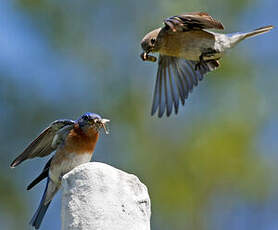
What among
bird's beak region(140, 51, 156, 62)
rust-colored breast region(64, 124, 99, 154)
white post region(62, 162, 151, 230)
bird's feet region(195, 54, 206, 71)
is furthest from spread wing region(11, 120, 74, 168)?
white post region(62, 162, 151, 230)

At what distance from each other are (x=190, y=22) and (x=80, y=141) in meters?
1.73

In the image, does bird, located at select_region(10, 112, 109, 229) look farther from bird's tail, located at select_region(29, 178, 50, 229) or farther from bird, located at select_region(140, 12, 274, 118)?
bird, located at select_region(140, 12, 274, 118)

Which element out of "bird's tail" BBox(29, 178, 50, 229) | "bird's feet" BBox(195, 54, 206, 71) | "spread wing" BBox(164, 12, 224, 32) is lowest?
"bird's tail" BBox(29, 178, 50, 229)

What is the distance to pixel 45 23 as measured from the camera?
15031 mm

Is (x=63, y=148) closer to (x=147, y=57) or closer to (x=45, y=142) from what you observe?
(x=45, y=142)

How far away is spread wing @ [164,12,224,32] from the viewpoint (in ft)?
29.4

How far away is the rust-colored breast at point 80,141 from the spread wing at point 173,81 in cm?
188

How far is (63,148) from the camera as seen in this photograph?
8.53m

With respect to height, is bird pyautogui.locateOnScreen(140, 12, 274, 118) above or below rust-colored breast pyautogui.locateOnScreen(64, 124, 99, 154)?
above

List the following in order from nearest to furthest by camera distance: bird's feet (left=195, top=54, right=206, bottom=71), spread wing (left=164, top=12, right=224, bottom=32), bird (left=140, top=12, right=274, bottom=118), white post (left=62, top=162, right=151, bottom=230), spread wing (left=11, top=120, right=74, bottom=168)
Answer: white post (left=62, top=162, right=151, bottom=230) < spread wing (left=11, top=120, right=74, bottom=168) < spread wing (left=164, top=12, right=224, bottom=32) < bird (left=140, top=12, right=274, bottom=118) < bird's feet (left=195, top=54, right=206, bottom=71)

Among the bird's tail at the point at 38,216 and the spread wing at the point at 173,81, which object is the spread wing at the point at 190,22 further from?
the bird's tail at the point at 38,216

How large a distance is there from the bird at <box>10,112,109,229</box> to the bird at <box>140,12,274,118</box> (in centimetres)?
129

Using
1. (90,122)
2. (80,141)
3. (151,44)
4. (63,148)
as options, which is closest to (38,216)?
(63,148)

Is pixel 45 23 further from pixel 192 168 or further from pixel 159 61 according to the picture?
pixel 159 61
